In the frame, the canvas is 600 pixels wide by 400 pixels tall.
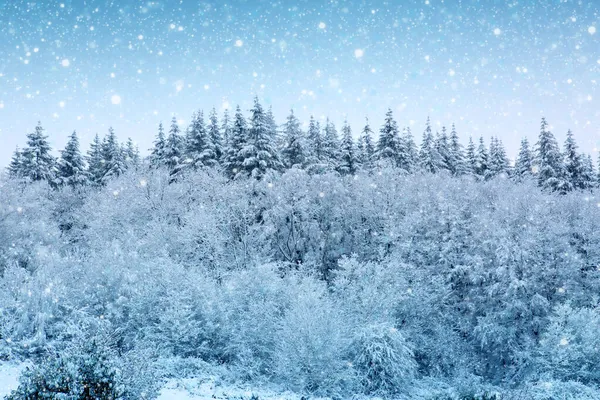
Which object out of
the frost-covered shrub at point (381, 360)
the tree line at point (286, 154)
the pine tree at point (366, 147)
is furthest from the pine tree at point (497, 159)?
the frost-covered shrub at point (381, 360)

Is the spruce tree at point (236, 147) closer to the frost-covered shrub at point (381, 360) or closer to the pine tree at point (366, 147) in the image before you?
the pine tree at point (366, 147)

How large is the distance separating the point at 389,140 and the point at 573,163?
19840 millimetres

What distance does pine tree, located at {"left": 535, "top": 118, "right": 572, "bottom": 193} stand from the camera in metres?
42.2

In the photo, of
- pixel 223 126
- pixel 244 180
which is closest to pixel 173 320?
pixel 244 180

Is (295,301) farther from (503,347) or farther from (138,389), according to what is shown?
(503,347)

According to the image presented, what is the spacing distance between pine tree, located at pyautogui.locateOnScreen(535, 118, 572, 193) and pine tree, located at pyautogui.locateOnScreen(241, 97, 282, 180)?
27.0m

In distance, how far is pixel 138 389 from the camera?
927cm

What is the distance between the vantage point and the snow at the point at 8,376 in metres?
10.2

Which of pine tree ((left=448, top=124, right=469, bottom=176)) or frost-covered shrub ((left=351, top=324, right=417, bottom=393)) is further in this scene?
pine tree ((left=448, top=124, right=469, bottom=176))

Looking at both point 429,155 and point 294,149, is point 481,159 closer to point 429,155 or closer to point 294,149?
point 429,155

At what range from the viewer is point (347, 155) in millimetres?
41688

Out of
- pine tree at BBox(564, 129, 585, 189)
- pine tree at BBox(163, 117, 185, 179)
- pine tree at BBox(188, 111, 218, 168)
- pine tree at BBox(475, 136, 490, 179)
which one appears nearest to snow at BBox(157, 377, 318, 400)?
pine tree at BBox(188, 111, 218, 168)

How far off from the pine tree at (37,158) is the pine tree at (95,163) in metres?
4.03

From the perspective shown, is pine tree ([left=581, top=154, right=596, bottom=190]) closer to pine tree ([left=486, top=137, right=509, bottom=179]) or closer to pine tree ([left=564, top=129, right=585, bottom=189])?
pine tree ([left=564, top=129, right=585, bottom=189])
